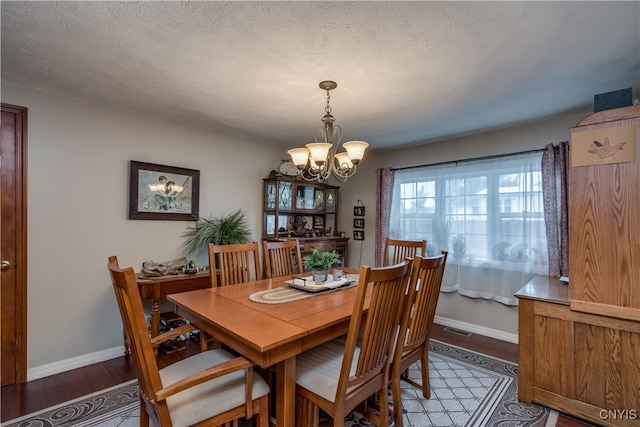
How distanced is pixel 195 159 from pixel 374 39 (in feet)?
7.96

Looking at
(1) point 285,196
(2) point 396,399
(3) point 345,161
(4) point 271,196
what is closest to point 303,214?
(1) point 285,196

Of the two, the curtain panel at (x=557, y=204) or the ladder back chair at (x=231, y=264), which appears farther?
the curtain panel at (x=557, y=204)

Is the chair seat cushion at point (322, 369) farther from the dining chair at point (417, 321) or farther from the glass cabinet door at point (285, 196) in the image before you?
the glass cabinet door at point (285, 196)

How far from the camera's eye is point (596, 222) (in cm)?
190

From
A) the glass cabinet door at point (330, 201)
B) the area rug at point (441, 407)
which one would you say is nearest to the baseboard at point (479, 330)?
the area rug at point (441, 407)

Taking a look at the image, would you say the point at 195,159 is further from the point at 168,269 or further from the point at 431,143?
the point at 431,143

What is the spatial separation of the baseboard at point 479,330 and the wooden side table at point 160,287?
2731mm

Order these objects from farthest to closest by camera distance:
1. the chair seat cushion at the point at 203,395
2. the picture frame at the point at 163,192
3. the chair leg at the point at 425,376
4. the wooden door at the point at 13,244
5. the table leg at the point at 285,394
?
the picture frame at the point at 163,192, the wooden door at the point at 13,244, the chair leg at the point at 425,376, the table leg at the point at 285,394, the chair seat cushion at the point at 203,395

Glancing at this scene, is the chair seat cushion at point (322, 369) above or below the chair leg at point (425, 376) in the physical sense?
above

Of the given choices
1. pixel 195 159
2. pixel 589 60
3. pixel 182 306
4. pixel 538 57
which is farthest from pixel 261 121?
pixel 589 60

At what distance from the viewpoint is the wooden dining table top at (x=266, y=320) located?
4.54 ft

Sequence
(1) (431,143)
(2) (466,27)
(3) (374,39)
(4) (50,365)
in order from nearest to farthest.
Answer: (2) (466,27) < (3) (374,39) < (4) (50,365) < (1) (431,143)

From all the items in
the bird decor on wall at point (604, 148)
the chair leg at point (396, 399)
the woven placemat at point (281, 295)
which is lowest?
the chair leg at point (396, 399)

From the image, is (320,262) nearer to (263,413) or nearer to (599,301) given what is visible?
(263,413)
